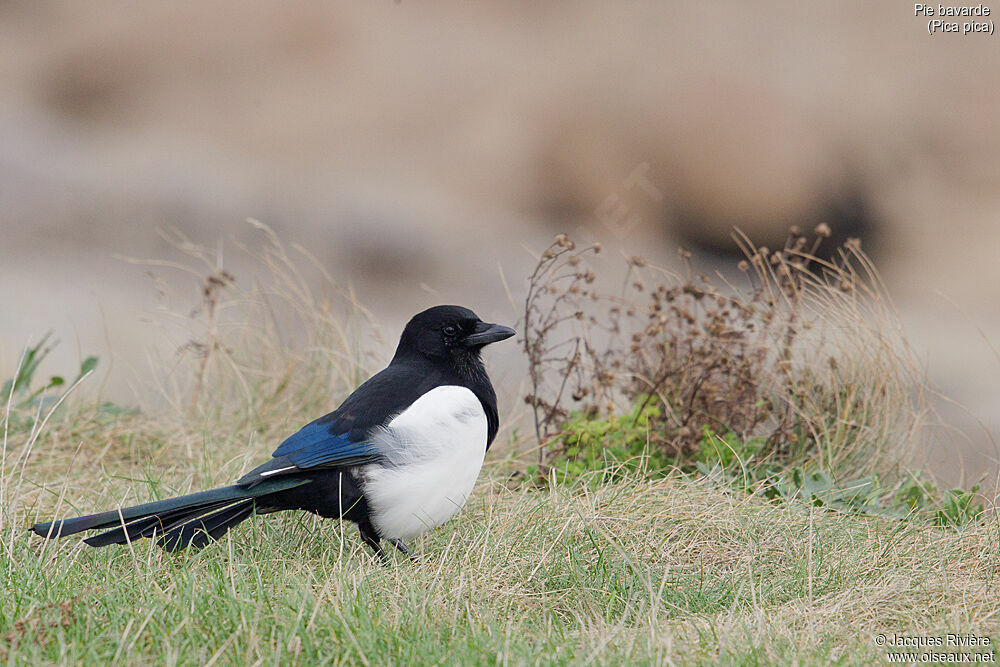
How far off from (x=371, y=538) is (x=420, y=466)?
0.32 m

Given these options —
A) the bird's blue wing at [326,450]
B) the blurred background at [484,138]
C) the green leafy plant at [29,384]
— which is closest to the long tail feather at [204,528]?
the bird's blue wing at [326,450]

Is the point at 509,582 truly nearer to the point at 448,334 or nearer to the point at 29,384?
the point at 448,334

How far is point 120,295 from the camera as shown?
7.28m

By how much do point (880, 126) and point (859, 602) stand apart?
20.7 ft

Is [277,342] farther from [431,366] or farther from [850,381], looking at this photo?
[850,381]

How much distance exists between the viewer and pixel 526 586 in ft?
8.91

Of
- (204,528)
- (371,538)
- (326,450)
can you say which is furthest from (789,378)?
(204,528)

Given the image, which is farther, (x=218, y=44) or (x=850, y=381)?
(x=218, y=44)

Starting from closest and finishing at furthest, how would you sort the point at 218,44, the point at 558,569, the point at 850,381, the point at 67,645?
the point at 67,645
the point at 558,569
the point at 850,381
the point at 218,44

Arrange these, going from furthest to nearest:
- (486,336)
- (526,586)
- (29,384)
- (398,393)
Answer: (29,384) → (486,336) → (398,393) → (526,586)

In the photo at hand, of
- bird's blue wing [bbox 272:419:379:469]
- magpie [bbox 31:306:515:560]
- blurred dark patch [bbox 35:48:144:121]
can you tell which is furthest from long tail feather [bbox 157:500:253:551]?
blurred dark patch [bbox 35:48:144:121]

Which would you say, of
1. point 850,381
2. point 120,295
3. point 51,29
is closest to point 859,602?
point 850,381

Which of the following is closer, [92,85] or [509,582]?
[509,582]

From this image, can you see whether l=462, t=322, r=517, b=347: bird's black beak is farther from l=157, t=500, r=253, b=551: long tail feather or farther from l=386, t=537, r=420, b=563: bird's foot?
l=157, t=500, r=253, b=551: long tail feather
